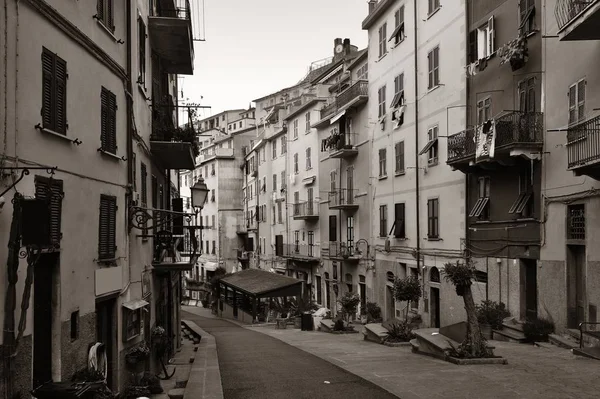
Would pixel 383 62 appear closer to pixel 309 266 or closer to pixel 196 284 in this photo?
pixel 309 266

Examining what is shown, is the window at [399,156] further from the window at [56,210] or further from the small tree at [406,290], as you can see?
the window at [56,210]

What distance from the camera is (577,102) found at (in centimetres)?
1842

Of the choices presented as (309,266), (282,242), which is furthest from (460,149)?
(282,242)

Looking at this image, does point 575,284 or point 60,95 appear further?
point 575,284

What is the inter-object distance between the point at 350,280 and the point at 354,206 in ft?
15.4

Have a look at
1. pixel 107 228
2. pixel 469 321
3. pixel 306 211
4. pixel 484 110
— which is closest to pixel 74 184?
pixel 107 228

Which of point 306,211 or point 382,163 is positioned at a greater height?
point 382,163

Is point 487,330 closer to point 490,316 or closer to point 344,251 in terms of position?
point 490,316

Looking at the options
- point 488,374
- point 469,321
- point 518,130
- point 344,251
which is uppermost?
point 518,130

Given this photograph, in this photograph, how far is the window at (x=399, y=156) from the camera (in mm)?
32812

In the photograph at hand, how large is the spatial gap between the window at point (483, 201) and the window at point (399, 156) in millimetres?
7862

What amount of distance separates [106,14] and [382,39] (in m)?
25.1

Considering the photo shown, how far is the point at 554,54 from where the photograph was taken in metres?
19.8

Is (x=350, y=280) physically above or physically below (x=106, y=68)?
below
